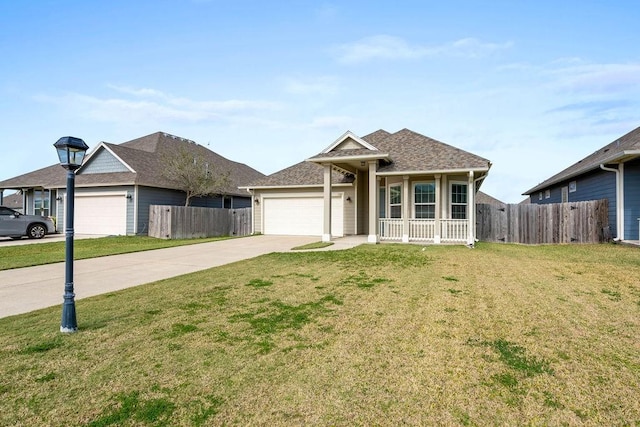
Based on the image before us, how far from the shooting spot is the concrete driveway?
6449 millimetres

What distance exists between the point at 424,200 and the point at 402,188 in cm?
106

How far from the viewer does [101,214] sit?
68.8 ft

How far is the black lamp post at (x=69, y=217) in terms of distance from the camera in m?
4.57

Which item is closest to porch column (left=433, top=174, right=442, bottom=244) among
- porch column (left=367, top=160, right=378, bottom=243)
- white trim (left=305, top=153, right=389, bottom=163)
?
white trim (left=305, top=153, right=389, bottom=163)

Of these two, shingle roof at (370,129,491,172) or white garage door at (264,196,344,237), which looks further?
white garage door at (264,196,344,237)

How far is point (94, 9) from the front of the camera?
11.8m

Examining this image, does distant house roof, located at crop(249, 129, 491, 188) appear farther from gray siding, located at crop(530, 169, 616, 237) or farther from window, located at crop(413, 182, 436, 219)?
gray siding, located at crop(530, 169, 616, 237)

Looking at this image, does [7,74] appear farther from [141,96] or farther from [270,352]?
[270,352]

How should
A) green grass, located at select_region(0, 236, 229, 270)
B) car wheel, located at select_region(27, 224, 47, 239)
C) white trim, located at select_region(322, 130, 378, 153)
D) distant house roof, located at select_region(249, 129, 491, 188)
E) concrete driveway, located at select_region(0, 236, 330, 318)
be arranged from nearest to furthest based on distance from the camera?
1. concrete driveway, located at select_region(0, 236, 330, 318)
2. green grass, located at select_region(0, 236, 229, 270)
3. distant house roof, located at select_region(249, 129, 491, 188)
4. white trim, located at select_region(322, 130, 378, 153)
5. car wheel, located at select_region(27, 224, 47, 239)

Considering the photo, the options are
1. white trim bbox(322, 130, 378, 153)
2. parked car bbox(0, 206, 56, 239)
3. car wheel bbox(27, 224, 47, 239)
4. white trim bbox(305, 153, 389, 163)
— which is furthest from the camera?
car wheel bbox(27, 224, 47, 239)

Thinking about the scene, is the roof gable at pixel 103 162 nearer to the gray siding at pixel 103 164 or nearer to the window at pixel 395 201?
the gray siding at pixel 103 164

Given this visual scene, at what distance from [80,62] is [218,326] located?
1340 cm

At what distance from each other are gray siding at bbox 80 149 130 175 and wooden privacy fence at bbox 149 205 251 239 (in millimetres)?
3867

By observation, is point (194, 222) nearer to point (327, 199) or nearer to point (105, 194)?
point (105, 194)
